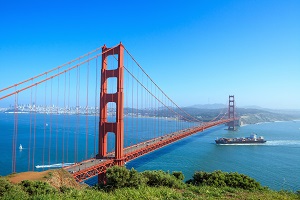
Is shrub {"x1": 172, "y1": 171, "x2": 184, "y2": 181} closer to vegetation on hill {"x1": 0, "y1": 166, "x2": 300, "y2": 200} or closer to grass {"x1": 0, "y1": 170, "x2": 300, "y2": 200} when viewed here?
vegetation on hill {"x1": 0, "y1": 166, "x2": 300, "y2": 200}

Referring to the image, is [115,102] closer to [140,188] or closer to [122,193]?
[140,188]

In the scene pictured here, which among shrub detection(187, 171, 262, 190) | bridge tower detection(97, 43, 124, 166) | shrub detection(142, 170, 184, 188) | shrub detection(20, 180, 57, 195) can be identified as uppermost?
bridge tower detection(97, 43, 124, 166)

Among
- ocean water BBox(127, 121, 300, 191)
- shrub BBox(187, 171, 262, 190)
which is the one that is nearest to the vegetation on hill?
shrub BBox(187, 171, 262, 190)

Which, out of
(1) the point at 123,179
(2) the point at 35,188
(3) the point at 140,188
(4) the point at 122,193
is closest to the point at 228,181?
(1) the point at 123,179

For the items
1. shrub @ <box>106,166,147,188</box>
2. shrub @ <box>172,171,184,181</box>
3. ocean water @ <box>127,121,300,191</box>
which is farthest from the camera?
ocean water @ <box>127,121,300,191</box>

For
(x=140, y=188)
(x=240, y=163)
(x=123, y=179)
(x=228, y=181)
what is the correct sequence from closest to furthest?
(x=140, y=188)
(x=123, y=179)
(x=228, y=181)
(x=240, y=163)

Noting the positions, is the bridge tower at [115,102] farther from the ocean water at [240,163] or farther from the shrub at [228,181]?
the ocean water at [240,163]

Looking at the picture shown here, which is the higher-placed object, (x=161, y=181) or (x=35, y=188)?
(x=35, y=188)

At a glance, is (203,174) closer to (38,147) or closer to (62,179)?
(62,179)
